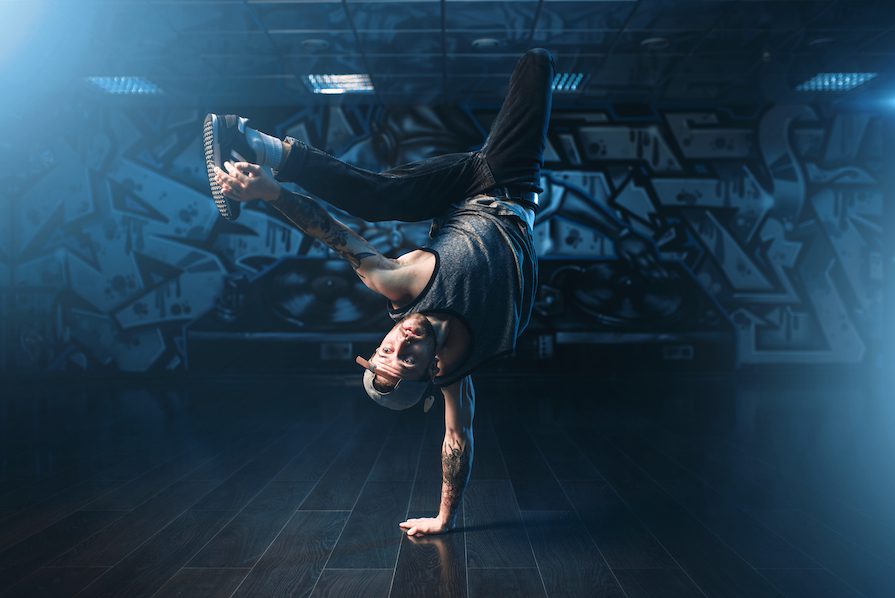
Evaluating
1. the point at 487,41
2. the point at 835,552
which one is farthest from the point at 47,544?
the point at 487,41

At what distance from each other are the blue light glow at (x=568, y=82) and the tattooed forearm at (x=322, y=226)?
197 inches

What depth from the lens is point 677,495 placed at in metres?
2.74

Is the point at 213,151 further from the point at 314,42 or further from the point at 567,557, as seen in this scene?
the point at 314,42

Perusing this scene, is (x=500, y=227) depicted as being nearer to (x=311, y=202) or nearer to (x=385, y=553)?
(x=311, y=202)

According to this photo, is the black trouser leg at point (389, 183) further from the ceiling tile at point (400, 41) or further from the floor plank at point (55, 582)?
the ceiling tile at point (400, 41)

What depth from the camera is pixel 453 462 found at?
2234mm

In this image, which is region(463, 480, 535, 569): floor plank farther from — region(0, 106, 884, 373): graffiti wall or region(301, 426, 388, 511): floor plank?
region(0, 106, 884, 373): graffiti wall

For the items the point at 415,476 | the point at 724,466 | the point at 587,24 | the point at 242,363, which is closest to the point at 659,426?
the point at 724,466

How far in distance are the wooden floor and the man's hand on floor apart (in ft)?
0.14

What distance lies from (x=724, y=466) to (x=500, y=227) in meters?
2.18

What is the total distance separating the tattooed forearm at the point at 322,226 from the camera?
1.73m

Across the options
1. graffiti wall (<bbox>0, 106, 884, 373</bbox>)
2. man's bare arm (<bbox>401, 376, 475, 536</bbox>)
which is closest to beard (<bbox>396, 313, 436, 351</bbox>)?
man's bare arm (<bbox>401, 376, 475, 536</bbox>)

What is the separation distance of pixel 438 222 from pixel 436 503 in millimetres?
1303

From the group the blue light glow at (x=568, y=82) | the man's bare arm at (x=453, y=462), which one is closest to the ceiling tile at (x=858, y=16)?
the blue light glow at (x=568, y=82)
